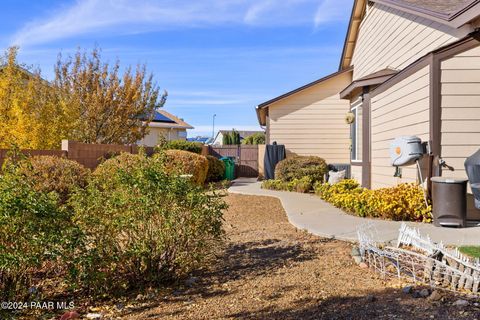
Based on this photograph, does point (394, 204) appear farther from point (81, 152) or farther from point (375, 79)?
point (81, 152)

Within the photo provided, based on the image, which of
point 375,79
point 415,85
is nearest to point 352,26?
point 375,79

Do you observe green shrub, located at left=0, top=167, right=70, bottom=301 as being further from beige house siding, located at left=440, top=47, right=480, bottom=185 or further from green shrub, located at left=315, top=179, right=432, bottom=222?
beige house siding, located at left=440, top=47, right=480, bottom=185

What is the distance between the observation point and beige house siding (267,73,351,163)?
18.0 metres

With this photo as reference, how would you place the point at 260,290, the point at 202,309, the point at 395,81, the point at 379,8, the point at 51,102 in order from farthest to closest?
the point at 51,102
the point at 379,8
the point at 395,81
the point at 260,290
the point at 202,309

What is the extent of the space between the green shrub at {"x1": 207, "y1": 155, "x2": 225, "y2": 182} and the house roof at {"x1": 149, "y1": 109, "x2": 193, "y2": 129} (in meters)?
12.5

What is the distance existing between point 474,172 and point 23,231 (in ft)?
21.3

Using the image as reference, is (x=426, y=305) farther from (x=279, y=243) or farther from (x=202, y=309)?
(x=279, y=243)

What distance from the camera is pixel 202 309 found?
386 centimetres

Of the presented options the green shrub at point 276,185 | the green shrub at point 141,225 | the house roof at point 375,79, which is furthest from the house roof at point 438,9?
the green shrub at point 276,185

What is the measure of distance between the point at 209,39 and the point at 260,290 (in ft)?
46.7

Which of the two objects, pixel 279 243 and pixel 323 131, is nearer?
pixel 279 243

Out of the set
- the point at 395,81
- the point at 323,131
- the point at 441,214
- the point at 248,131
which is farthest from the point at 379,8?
the point at 248,131

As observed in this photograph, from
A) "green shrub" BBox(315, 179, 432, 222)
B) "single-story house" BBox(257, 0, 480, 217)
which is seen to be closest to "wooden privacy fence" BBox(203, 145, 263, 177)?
"single-story house" BBox(257, 0, 480, 217)

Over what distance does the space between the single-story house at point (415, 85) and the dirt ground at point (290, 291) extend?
3.20 meters
